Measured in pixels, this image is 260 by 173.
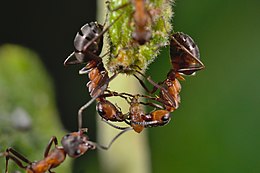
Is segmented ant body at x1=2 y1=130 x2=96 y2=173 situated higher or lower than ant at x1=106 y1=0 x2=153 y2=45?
lower

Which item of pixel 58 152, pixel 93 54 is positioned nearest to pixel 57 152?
pixel 58 152

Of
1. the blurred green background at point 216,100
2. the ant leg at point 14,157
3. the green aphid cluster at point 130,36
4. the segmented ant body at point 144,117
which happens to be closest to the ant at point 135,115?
the segmented ant body at point 144,117

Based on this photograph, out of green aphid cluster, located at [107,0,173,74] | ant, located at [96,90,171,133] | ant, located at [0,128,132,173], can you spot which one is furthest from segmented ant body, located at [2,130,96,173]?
green aphid cluster, located at [107,0,173,74]

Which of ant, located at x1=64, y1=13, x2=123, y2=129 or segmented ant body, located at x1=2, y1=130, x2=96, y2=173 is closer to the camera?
ant, located at x1=64, y1=13, x2=123, y2=129

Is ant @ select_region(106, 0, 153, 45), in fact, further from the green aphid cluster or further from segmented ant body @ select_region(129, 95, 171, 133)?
segmented ant body @ select_region(129, 95, 171, 133)

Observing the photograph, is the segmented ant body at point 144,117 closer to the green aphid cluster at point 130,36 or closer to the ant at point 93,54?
the ant at point 93,54

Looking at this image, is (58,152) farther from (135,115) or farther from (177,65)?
(177,65)

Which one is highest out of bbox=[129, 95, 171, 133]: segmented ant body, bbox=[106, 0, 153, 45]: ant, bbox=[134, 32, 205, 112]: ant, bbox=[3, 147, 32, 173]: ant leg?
bbox=[106, 0, 153, 45]: ant
